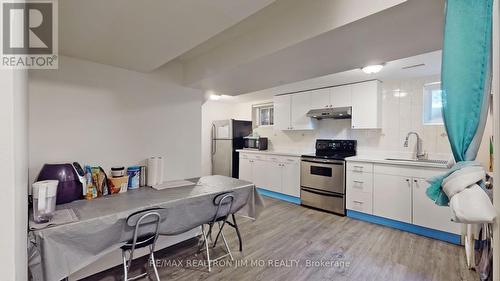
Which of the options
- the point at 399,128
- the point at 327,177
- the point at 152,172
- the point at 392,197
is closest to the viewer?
the point at 152,172

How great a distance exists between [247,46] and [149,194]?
157cm

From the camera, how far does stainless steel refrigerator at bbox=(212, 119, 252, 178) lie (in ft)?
17.1

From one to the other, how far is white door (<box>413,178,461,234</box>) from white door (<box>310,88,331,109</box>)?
183 centimetres

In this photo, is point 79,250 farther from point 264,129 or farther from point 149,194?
point 264,129

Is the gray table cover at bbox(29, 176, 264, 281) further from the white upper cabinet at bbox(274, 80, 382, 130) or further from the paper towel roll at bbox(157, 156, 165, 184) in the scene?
the white upper cabinet at bbox(274, 80, 382, 130)

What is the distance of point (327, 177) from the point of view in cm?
359

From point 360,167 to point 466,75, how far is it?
2.66 meters

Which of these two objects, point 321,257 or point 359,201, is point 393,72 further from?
point 321,257

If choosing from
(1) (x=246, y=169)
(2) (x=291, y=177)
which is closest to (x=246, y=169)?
(1) (x=246, y=169)

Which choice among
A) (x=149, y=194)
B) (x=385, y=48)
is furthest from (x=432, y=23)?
(x=149, y=194)

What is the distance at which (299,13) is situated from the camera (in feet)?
4.74

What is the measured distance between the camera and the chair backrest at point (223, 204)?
6.58ft

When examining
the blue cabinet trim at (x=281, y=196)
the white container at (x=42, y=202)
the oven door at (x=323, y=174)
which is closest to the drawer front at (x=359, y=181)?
the oven door at (x=323, y=174)

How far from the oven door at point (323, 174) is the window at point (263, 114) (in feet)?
6.14
